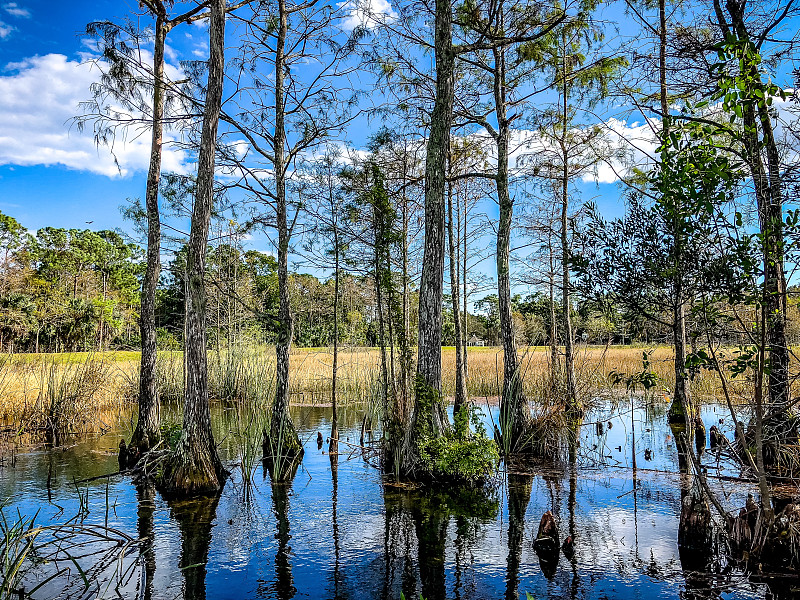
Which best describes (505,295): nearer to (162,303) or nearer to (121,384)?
(121,384)

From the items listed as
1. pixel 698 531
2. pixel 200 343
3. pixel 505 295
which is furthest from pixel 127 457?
pixel 698 531

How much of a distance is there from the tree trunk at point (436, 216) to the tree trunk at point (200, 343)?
351cm

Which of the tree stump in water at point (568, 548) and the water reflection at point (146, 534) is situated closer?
the water reflection at point (146, 534)

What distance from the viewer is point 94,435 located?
12250 mm

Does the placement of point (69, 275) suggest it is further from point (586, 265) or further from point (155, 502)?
point (586, 265)

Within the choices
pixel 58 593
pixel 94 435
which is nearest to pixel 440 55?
pixel 58 593

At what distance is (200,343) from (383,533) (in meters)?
4.06

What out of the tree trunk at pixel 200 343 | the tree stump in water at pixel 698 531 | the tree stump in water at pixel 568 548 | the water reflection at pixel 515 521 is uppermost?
the tree trunk at pixel 200 343

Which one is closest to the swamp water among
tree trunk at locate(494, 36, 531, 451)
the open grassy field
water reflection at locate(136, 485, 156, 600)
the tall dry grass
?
water reflection at locate(136, 485, 156, 600)

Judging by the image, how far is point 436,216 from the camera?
8.86m

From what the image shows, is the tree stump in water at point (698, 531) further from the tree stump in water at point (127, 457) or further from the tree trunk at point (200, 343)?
the tree stump in water at point (127, 457)

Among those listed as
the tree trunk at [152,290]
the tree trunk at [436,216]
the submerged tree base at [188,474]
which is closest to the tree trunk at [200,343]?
the submerged tree base at [188,474]

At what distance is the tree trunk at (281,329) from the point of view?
9.19 meters

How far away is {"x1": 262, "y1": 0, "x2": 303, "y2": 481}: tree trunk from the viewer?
9188 millimetres
